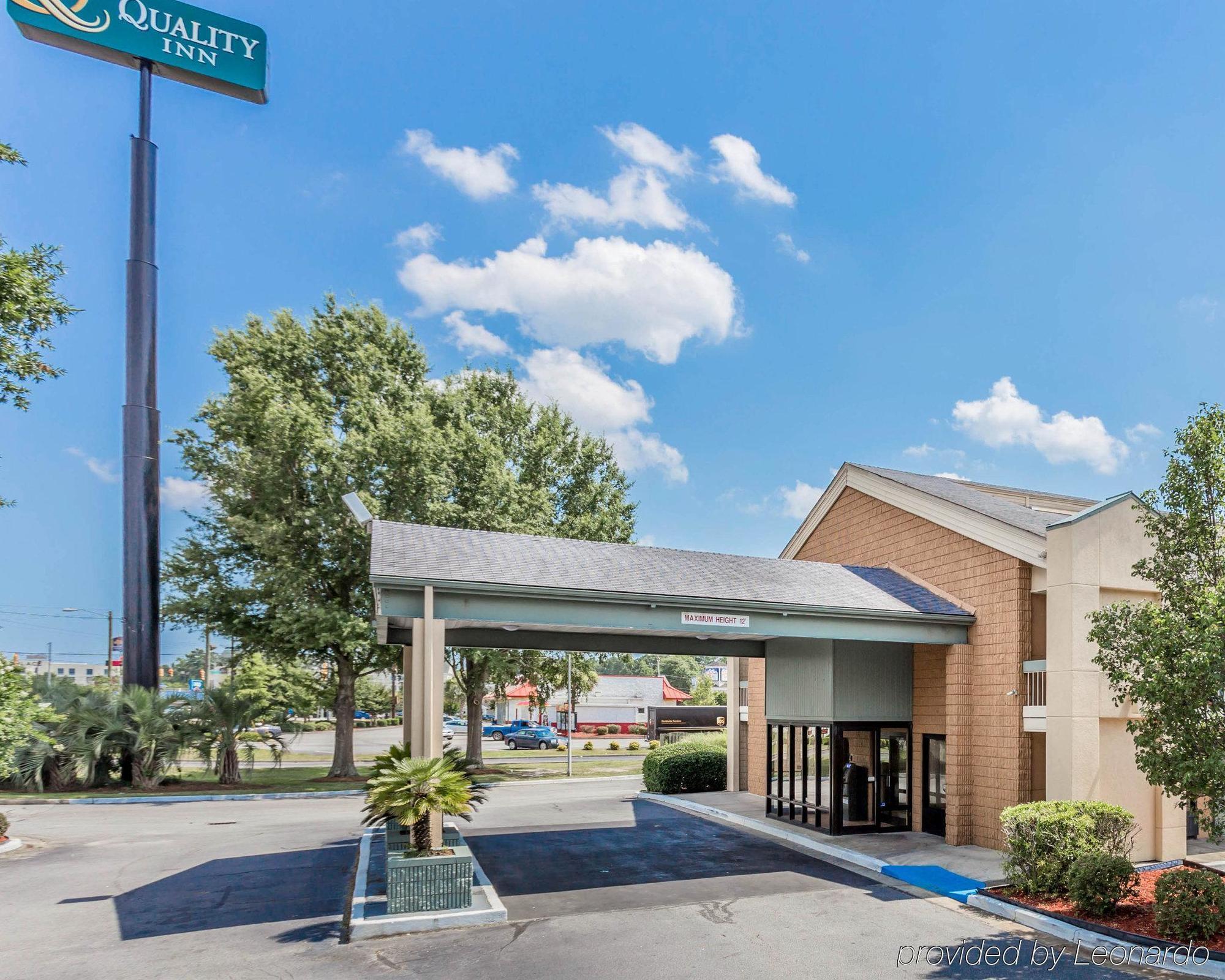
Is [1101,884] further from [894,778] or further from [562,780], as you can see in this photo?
[562,780]

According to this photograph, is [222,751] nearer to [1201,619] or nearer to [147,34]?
[147,34]

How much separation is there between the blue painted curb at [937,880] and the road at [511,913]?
1.66ft

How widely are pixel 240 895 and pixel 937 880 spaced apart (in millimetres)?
10991

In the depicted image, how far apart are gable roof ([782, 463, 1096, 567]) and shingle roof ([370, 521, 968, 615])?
5.48 ft

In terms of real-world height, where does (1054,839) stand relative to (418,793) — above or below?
below

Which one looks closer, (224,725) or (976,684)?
(976,684)

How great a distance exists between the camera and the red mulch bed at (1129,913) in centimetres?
997

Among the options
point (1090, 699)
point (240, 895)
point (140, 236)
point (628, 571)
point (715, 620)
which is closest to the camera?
point (240, 895)

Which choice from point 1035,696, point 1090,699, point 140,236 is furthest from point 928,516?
point 140,236

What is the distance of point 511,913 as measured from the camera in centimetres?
1157

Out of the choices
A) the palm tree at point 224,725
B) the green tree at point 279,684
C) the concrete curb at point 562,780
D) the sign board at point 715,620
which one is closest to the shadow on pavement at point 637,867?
the sign board at point 715,620

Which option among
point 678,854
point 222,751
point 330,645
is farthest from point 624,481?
point 678,854

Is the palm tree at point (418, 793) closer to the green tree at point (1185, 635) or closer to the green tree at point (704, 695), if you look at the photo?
the green tree at point (1185, 635)

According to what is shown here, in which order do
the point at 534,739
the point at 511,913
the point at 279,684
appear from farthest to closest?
the point at 534,739, the point at 279,684, the point at 511,913
